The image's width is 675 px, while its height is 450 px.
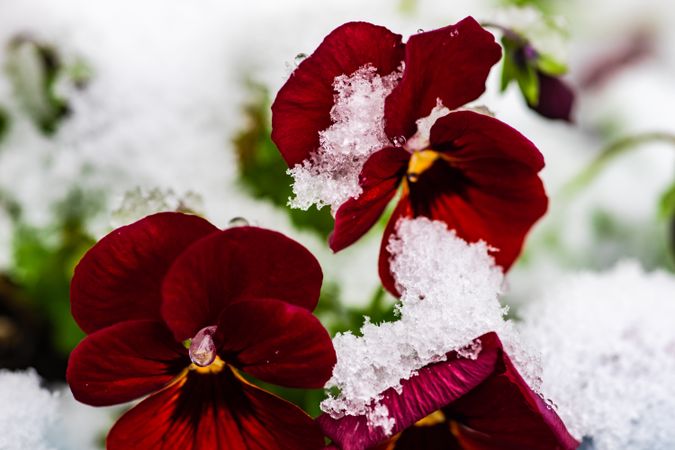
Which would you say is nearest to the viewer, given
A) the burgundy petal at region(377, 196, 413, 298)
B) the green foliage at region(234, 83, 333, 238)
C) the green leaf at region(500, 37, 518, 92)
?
the burgundy petal at region(377, 196, 413, 298)

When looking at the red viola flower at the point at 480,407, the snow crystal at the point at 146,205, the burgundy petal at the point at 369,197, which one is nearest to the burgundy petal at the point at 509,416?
the red viola flower at the point at 480,407

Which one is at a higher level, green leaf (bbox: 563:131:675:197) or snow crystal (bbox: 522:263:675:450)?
snow crystal (bbox: 522:263:675:450)

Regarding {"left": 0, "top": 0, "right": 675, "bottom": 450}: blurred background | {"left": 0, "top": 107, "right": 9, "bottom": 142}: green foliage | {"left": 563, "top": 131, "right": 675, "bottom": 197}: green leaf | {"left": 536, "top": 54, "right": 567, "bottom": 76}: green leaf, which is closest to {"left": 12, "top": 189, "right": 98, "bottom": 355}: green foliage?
{"left": 0, "top": 0, "right": 675, "bottom": 450}: blurred background

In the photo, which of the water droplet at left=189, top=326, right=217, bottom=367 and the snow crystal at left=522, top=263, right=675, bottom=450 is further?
the snow crystal at left=522, top=263, right=675, bottom=450

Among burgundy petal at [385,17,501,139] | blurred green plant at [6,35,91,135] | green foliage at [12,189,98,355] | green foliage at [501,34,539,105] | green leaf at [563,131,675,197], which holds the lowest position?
green foliage at [12,189,98,355]

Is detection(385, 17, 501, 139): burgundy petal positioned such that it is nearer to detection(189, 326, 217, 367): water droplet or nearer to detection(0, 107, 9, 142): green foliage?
detection(189, 326, 217, 367): water droplet

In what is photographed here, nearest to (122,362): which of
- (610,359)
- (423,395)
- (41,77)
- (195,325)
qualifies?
(195,325)

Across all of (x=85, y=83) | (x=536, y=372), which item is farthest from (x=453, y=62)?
(x=85, y=83)
